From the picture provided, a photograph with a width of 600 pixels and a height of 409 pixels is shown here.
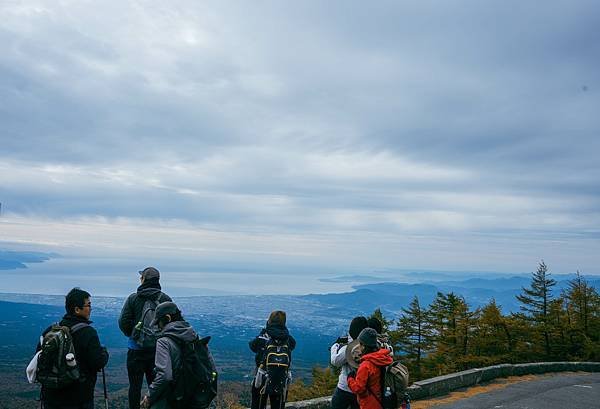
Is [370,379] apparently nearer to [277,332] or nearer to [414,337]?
[277,332]

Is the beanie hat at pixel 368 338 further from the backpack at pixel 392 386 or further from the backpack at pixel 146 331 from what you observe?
the backpack at pixel 146 331

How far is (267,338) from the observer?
22.4 ft

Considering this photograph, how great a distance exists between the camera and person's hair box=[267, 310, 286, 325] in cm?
681

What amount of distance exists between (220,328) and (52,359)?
609ft

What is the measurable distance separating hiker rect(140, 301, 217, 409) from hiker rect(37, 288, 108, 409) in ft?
2.03

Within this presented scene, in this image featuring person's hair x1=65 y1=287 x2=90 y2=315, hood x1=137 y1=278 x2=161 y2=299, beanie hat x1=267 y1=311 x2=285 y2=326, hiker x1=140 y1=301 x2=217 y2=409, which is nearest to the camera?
hiker x1=140 y1=301 x2=217 y2=409

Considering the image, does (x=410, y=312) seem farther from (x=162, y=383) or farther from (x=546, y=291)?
(x=162, y=383)

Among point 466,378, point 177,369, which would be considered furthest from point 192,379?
point 466,378

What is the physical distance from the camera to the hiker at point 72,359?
15.0 feet

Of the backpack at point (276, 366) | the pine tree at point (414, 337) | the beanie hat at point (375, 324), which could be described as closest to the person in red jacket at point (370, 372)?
the beanie hat at point (375, 324)

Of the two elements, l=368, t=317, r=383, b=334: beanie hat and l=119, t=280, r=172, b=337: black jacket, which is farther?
l=368, t=317, r=383, b=334: beanie hat

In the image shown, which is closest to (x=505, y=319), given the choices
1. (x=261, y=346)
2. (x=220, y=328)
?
(x=261, y=346)

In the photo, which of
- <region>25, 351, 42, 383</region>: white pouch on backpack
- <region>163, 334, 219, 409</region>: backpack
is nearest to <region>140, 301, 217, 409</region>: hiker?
<region>163, 334, 219, 409</region>: backpack

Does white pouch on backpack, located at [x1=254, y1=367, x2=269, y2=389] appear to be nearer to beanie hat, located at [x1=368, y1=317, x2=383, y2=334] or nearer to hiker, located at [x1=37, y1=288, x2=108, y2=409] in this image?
beanie hat, located at [x1=368, y1=317, x2=383, y2=334]
